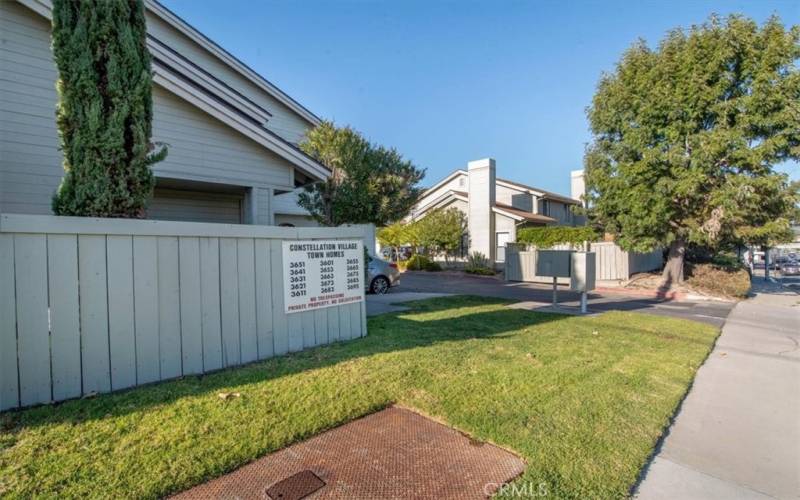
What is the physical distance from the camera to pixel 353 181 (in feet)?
44.9

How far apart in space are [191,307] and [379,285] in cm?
904

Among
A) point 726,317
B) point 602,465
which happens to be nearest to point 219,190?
point 602,465

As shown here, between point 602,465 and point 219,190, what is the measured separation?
9088mm

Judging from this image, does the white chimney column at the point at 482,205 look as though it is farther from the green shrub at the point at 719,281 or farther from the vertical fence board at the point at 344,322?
the vertical fence board at the point at 344,322

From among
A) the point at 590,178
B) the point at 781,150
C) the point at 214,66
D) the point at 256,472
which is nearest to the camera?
the point at 256,472

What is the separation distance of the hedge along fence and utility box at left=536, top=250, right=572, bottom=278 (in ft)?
24.1

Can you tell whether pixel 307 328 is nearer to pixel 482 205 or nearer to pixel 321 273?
pixel 321 273

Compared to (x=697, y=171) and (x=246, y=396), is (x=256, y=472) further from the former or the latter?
(x=697, y=171)

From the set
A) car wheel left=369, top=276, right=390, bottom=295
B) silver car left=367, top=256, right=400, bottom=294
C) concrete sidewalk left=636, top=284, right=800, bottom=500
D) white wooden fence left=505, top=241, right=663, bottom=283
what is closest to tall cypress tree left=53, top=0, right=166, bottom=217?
concrete sidewalk left=636, top=284, right=800, bottom=500

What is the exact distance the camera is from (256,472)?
2637 mm

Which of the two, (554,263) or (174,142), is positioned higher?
(174,142)

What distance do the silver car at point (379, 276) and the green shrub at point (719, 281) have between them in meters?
11.1

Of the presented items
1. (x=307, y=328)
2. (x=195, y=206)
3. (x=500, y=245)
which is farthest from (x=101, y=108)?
(x=500, y=245)

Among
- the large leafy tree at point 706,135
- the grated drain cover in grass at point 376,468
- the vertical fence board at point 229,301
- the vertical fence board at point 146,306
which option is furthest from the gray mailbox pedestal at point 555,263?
the vertical fence board at point 146,306
